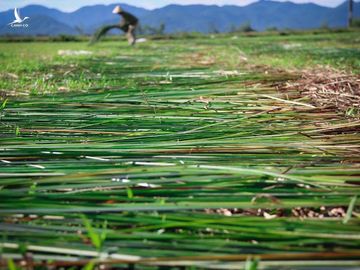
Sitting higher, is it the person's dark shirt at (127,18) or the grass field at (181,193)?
the person's dark shirt at (127,18)

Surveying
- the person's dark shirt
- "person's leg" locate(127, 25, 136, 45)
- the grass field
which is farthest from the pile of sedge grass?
"person's leg" locate(127, 25, 136, 45)

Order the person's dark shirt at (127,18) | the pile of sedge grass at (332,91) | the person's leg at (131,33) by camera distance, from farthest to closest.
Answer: the person's leg at (131,33) < the person's dark shirt at (127,18) < the pile of sedge grass at (332,91)

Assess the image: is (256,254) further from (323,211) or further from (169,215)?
(323,211)

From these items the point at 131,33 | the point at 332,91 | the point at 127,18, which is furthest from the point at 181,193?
the point at 131,33

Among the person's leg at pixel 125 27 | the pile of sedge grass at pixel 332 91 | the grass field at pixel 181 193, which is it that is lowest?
the grass field at pixel 181 193

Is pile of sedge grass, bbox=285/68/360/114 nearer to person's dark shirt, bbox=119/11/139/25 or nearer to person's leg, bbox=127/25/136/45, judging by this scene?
person's dark shirt, bbox=119/11/139/25

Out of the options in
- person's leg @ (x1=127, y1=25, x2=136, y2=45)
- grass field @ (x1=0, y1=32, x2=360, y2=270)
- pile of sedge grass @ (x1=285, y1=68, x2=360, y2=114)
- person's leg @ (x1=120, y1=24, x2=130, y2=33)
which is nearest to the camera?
grass field @ (x1=0, y1=32, x2=360, y2=270)

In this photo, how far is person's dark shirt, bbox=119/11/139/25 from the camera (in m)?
15.8

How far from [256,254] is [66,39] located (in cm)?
3088

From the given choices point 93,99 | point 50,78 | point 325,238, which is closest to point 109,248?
point 325,238

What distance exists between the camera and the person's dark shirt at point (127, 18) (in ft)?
51.8

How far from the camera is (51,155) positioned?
68.0 inches

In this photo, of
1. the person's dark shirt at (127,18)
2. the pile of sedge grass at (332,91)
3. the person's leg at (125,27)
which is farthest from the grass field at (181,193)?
the person's leg at (125,27)

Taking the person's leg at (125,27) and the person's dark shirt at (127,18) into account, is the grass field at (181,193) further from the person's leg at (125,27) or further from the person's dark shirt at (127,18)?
the person's leg at (125,27)
